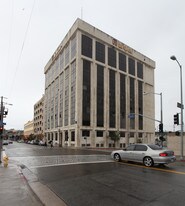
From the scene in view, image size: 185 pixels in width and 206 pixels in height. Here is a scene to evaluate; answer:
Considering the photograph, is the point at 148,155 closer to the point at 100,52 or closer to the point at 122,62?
the point at 100,52

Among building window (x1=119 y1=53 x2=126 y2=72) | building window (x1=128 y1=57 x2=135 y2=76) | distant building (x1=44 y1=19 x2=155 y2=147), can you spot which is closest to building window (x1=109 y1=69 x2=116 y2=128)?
distant building (x1=44 y1=19 x2=155 y2=147)

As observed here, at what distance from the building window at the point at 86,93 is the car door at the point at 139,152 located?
4038 cm

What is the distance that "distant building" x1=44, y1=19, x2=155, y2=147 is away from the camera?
5594 centimetres

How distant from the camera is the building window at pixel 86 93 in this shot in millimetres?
55250

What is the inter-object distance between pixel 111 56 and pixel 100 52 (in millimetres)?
4796

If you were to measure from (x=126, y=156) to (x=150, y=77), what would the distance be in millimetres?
70621

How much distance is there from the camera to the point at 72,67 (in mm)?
59938

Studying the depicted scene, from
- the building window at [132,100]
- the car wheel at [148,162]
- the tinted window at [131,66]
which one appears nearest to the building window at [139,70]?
the tinted window at [131,66]

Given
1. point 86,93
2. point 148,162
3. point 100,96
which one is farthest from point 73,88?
point 148,162

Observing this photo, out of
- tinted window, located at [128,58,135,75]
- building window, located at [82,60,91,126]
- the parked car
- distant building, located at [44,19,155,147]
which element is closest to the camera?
the parked car

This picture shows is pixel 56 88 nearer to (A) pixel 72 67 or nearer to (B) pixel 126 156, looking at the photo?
(A) pixel 72 67

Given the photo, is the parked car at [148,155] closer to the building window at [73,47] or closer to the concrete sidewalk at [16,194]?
the concrete sidewalk at [16,194]

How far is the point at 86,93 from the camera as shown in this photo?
56625mm

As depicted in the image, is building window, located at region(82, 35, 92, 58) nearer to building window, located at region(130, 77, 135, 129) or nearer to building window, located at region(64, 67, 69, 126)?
building window, located at region(64, 67, 69, 126)
